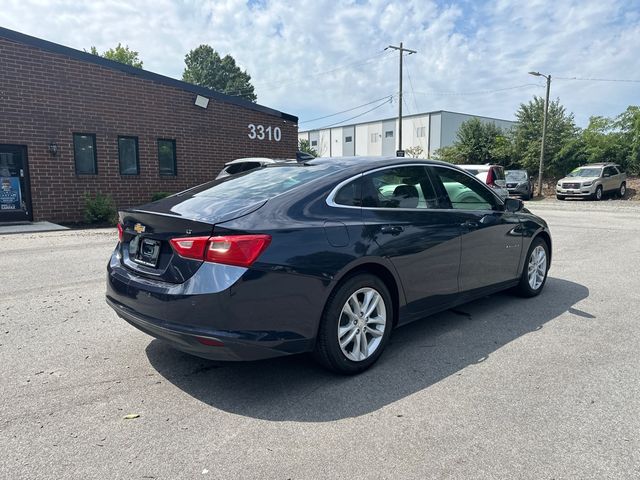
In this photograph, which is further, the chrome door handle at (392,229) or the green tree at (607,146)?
the green tree at (607,146)

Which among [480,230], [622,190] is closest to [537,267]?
[480,230]

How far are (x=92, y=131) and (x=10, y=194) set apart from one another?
2.80 meters

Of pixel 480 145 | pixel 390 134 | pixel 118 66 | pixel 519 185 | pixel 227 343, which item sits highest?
pixel 390 134

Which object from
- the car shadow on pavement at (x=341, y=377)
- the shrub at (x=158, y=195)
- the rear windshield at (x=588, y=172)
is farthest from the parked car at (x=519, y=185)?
the car shadow on pavement at (x=341, y=377)

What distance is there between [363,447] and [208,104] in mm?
15658

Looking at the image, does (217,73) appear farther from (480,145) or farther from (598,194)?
(598,194)

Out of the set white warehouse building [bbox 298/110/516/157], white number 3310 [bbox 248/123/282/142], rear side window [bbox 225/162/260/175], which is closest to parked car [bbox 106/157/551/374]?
rear side window [bbox 225/162/260/175]

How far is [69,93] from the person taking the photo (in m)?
13.5

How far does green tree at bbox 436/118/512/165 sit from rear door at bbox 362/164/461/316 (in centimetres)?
3521

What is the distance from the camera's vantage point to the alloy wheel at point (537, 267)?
18.0ft

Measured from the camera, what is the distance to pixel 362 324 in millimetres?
3488

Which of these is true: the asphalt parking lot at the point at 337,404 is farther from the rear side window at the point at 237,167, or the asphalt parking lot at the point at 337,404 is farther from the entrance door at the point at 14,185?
the entrance door at the point at 14,185

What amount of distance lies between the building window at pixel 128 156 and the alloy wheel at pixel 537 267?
42.4 ft

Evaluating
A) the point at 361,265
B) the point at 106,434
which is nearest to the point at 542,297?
the point at 361,265
